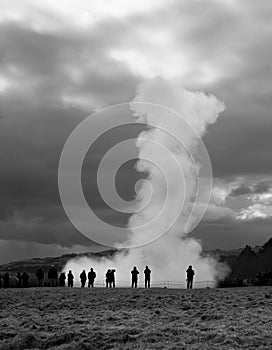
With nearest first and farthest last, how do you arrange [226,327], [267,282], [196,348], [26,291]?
[196,348] → [226,327] → [26,291] → [267,282]

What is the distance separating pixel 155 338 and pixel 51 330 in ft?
25.2

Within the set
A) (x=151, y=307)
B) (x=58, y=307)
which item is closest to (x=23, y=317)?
(x=58, y=307)

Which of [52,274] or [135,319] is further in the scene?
[52,274]

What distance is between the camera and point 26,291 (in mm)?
56156

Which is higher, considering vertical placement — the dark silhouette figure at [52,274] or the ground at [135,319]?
the dark silhouette figure at [52,274]

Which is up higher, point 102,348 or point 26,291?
point 26,291

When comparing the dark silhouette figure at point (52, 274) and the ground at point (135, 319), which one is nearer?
the ground at point (135, 319)

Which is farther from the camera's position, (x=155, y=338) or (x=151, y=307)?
(x=151, y=307)

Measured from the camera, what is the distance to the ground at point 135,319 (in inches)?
1211

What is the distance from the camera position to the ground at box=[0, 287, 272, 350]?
→ 101ft

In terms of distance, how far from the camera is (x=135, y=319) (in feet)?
126

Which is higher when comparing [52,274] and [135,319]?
[52,274]

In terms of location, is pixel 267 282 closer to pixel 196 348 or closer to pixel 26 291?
pixel 26 291

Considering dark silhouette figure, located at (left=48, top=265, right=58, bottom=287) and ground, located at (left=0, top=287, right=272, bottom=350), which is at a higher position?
dark silhouette figure, located at (left=48, top=265, right=58, bottom=287)
